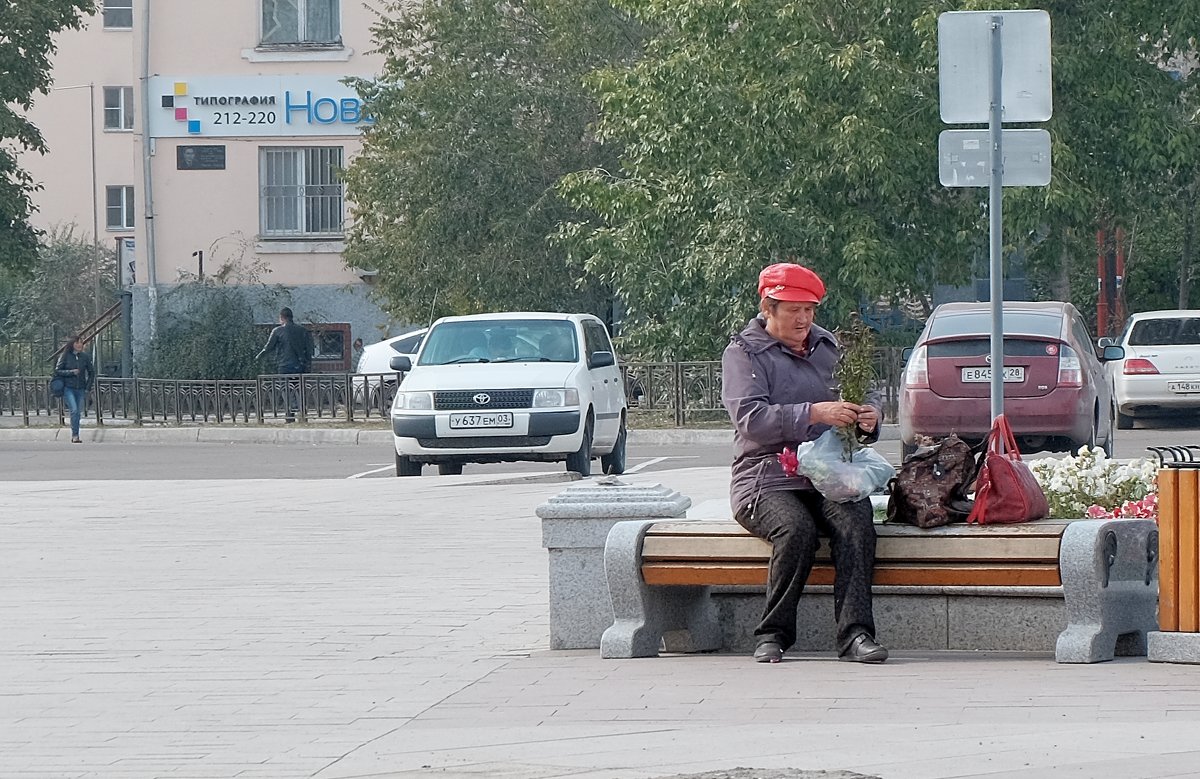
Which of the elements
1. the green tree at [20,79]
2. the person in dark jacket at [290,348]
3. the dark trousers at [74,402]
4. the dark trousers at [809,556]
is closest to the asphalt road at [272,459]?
the dark trousers at [74,402]

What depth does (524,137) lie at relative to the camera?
34062mm

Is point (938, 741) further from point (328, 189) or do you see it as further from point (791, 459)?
point (328, 189)

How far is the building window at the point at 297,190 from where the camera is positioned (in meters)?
39.7

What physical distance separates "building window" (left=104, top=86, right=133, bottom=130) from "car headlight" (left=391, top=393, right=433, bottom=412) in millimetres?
47540

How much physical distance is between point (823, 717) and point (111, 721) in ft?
7.76

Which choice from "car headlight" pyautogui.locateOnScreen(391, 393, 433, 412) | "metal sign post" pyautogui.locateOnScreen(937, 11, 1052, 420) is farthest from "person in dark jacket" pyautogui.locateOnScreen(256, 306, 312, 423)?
"metal sign post" pyautogui.locateOnScreen(937, 11, 1052, 420)

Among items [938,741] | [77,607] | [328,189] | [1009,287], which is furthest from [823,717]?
[1009,287]

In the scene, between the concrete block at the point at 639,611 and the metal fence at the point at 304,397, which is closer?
the concrete block at the point at 639,611

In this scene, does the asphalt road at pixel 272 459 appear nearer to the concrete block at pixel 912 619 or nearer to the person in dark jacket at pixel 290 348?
the person in dark jacket at pixel 290 348

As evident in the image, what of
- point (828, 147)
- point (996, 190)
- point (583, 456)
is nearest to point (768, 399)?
point (996, 190)

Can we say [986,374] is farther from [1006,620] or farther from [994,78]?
[1006,620]

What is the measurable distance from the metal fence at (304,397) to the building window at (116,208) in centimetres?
3295

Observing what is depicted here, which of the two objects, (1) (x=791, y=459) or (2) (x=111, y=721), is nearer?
(2) (x=111, y=721)

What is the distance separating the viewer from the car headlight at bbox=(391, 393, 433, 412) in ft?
64.5
